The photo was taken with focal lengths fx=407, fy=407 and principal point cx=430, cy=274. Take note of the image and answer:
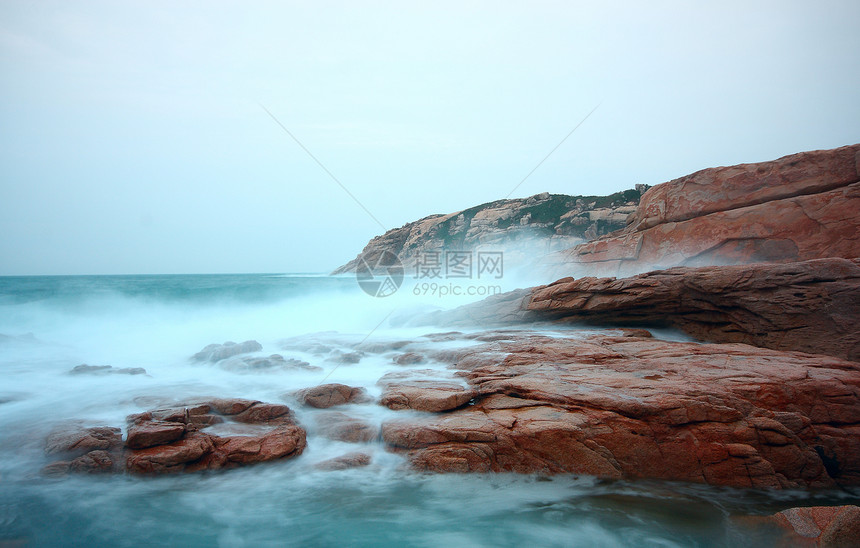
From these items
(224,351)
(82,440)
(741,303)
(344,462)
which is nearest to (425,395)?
(344,462)

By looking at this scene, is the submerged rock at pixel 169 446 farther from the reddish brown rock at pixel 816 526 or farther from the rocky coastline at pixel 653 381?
the reddish brown rock at pixel 816 526

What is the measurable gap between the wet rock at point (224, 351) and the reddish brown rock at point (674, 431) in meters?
6.46

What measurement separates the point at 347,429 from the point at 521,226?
40.3 metres

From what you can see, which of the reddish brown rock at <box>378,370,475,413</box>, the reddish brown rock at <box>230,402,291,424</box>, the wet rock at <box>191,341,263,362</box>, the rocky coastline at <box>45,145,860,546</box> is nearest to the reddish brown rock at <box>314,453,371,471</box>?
the rocky coastline at <box>45,145,860,546</box>

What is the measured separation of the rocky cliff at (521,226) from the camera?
36875 millimetres

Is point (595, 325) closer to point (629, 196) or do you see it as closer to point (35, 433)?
point (35, 433)

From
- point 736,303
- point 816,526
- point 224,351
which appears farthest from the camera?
point 224,351

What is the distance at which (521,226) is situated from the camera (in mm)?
43906

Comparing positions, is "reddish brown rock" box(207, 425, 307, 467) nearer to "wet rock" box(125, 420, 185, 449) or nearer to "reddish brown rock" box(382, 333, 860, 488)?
"wet rock" box(125, 420, 185, 449)

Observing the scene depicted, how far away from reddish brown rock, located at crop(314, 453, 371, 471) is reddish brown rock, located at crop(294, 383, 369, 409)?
1545mm

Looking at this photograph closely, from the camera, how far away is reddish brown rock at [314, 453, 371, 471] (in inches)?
204

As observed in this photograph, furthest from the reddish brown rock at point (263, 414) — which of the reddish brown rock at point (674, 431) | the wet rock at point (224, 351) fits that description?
the wet rock at point (224, 351)

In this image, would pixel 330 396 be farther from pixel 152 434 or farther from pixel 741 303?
pixel 741 303

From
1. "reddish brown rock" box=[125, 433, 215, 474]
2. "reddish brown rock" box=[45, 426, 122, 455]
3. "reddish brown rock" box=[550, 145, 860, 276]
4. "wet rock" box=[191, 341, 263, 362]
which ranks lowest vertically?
"reddish brown rock" box=[125, 433, 215, 474]
